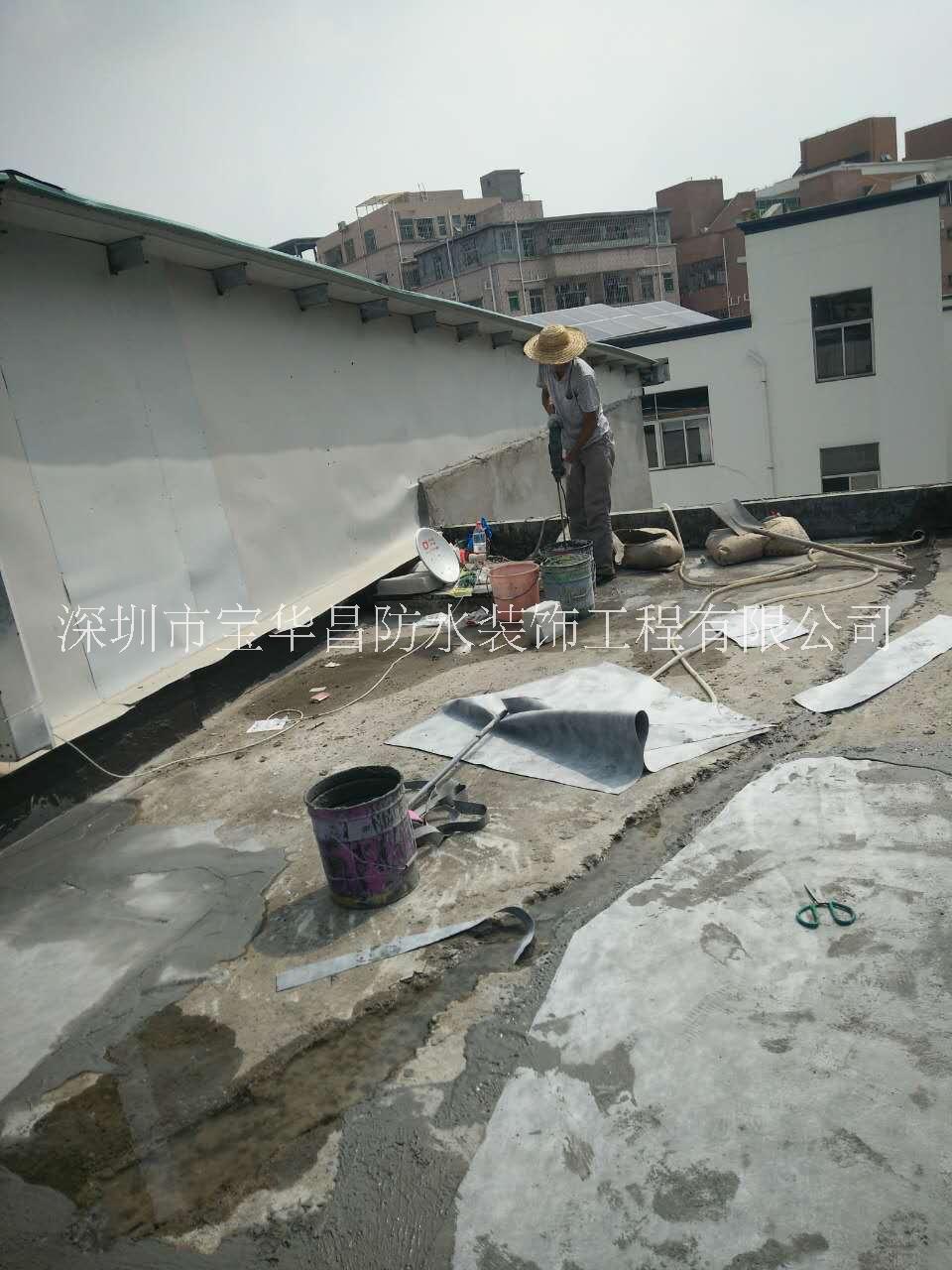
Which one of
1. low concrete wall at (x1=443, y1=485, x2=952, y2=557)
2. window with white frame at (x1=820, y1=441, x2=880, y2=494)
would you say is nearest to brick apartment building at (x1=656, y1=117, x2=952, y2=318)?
window with white frame at (x1=820, y1=441, x2=880, y2=494)

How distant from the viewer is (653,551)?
26.6 feet

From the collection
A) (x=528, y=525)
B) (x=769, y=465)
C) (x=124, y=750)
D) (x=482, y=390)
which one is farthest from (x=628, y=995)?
(x=769, y=465)

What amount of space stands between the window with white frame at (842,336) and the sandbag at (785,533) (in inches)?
493

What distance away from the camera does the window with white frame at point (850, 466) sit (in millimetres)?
18641

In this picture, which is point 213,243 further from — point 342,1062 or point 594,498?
point 342,1062

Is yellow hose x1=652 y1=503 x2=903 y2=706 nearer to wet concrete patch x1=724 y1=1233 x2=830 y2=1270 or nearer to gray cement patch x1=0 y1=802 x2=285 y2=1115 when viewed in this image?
gray cement patch x1=0 y1=802 x2=285 y2=1115

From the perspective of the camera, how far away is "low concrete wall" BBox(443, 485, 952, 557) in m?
7.63

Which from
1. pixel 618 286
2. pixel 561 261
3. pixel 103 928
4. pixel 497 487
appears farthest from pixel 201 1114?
pixel 618 286

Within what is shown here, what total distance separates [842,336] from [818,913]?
18717 millimetres

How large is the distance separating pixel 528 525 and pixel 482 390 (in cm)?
376

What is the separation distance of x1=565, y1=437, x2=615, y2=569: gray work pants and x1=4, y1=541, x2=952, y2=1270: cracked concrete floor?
3.78 m

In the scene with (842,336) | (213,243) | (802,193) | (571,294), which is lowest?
(842,336)

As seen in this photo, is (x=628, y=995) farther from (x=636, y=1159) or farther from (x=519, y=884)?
(x=519, y=884)

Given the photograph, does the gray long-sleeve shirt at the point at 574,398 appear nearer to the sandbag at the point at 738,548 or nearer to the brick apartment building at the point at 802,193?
the sandbag at the point at 738,548
